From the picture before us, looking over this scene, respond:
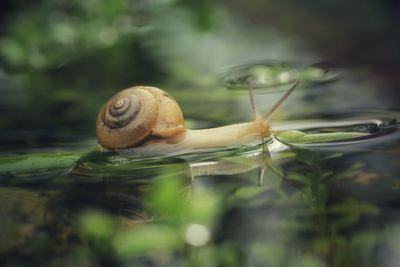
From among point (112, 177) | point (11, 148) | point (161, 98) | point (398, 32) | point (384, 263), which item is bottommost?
point (384, 263)

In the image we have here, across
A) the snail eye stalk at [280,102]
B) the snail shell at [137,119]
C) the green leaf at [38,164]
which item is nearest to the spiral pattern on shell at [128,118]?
the snail shell at [137,119]

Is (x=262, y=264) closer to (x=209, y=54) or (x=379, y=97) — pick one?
(x=379, y=97)

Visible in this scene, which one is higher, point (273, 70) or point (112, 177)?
point (273, 70)

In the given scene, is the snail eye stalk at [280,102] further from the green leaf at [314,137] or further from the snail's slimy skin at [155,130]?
the green leaf at [314,137]

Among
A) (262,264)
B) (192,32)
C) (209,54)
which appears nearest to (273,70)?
(209,54)

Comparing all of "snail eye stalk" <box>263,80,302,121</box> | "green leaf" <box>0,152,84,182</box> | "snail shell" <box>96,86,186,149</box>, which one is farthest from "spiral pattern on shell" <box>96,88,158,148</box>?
"snail eye stalk" <box>263,80,302,121</box>

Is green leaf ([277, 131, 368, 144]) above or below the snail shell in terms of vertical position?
below

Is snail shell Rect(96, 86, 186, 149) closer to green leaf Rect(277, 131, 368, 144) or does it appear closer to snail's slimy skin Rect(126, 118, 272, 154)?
snail's slimy skin Rect(126, 118, 272, 154)
